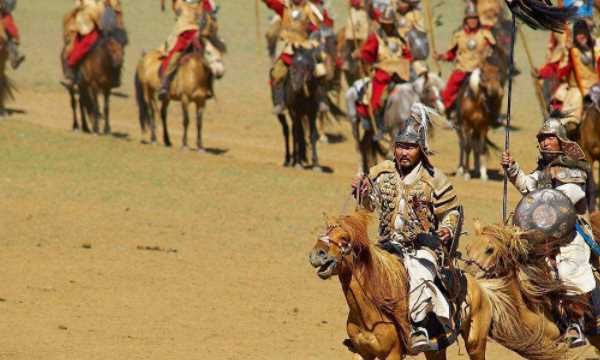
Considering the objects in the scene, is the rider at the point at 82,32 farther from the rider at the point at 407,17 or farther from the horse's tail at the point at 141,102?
the rider at the point at 407,17

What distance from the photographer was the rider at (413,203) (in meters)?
9.07

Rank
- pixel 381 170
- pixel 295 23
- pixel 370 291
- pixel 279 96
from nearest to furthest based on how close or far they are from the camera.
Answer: pixel 370 291 < pixel 381 170 < pixel 295 23 < pixel 279 96

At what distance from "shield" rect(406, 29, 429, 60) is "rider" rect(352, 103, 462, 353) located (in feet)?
41.5

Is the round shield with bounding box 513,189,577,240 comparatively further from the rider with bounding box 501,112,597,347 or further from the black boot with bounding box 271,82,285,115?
the black boot with bounding box 271,82,285,115

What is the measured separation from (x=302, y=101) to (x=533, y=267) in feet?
44.5

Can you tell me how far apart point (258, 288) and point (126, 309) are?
1648 mm

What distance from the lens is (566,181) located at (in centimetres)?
1009

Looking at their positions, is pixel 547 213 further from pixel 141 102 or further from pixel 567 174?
pixel 141 102

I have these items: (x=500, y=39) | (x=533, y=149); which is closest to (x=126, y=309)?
(x=500, y=39)

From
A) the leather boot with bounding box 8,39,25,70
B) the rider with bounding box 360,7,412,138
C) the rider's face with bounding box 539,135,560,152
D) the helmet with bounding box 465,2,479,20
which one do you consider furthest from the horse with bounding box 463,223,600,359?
the leather boot with bounding box 8,39,25,70

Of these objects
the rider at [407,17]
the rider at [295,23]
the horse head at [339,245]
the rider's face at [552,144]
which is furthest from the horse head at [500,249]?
the rider at [295,23]

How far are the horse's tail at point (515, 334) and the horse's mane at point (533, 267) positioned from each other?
0.16 metres

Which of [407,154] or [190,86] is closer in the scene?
[407,154]

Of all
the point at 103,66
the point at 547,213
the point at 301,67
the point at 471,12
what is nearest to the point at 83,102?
the point at 103,66
